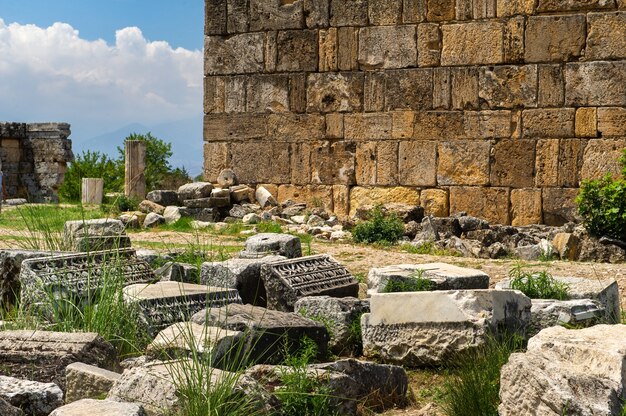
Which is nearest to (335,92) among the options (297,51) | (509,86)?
(297,51)

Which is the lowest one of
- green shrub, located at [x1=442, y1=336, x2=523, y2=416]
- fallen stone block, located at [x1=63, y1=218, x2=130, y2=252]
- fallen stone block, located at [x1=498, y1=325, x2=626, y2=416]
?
green shrub, located at [x1=442, y1=336, x2=523, y2=416]

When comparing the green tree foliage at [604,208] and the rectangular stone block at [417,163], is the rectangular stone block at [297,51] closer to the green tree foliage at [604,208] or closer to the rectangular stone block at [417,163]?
the rectangular stone block at [417,163]

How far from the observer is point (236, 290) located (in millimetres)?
7996

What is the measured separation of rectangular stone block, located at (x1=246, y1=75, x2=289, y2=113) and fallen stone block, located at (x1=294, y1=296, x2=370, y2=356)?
9324 millimetres

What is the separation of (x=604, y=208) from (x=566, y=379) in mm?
8312

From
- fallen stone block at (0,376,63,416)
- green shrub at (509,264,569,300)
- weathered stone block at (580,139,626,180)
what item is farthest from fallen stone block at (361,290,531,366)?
weathered stone block at (580,139,626,180)

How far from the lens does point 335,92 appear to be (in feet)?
53.9

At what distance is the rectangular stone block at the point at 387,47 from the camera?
51.9ft

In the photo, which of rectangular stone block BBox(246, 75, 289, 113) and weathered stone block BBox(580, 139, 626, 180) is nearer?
weathered stone block BBox(580, 139, 626, 180)

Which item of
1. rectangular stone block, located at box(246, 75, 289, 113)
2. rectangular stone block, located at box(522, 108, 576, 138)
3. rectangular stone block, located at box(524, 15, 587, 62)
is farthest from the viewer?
rectangular stone block, located at box(246, 75, 289, 113)

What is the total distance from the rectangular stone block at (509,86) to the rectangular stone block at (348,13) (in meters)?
2.32

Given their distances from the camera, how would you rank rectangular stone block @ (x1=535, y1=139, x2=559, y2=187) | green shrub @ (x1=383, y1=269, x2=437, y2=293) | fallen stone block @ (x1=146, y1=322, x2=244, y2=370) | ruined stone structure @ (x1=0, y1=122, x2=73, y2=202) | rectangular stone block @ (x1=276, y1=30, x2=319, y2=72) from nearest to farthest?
fallen stone block @ (x1=146, y1=322, x2=244, y2=370)
green shrub @ (x1=383, y1=269, x2=437, y2=293)
rectangular stone block @ (x1=535, y1=139, x2=559, y2=187)
rectangular stone block @ (x1=276, y1=30, x2=319, y2=72)
ruined stone structure @ (x1=0, y1=122, x2=73, y2=202)

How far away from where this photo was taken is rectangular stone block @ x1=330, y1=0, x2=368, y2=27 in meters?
16.2

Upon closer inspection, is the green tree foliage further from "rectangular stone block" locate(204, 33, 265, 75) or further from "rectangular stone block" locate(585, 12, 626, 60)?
"rectangular stone block" locate(204, 33, 265, 75)
